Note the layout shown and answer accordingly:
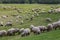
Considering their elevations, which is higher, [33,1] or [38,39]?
[38,39]

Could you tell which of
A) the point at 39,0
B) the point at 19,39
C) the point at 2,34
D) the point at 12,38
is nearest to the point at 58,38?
the point at 19,39

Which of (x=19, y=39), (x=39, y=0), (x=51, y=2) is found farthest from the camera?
(x=39, y=0)

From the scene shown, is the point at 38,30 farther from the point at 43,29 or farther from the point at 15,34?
the point at 15,34

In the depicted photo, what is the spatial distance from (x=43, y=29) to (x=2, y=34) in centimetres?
343

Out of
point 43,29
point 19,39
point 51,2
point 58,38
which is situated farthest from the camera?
point 51,2

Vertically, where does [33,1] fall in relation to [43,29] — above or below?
below

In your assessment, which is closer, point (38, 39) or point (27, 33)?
Result: point (38, 39)

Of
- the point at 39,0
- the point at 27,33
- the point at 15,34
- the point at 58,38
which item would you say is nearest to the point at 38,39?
the point at 58,38

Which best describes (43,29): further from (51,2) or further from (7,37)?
(51,2)

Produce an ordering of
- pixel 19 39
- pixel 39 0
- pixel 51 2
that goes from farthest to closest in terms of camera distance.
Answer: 1. pixel 39 0
2. pixel 51 2
3. pixel 19 39

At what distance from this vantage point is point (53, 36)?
16984 mm

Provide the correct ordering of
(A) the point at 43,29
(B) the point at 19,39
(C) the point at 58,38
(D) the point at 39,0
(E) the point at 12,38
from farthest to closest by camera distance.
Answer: (D) the point at 39,0, (A) the point at 43,29, (E) the point at 12,38, (B) the point at 19,39, (C) the point at 58,38

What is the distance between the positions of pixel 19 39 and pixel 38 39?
5.75 ft

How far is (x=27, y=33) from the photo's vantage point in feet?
64.9
